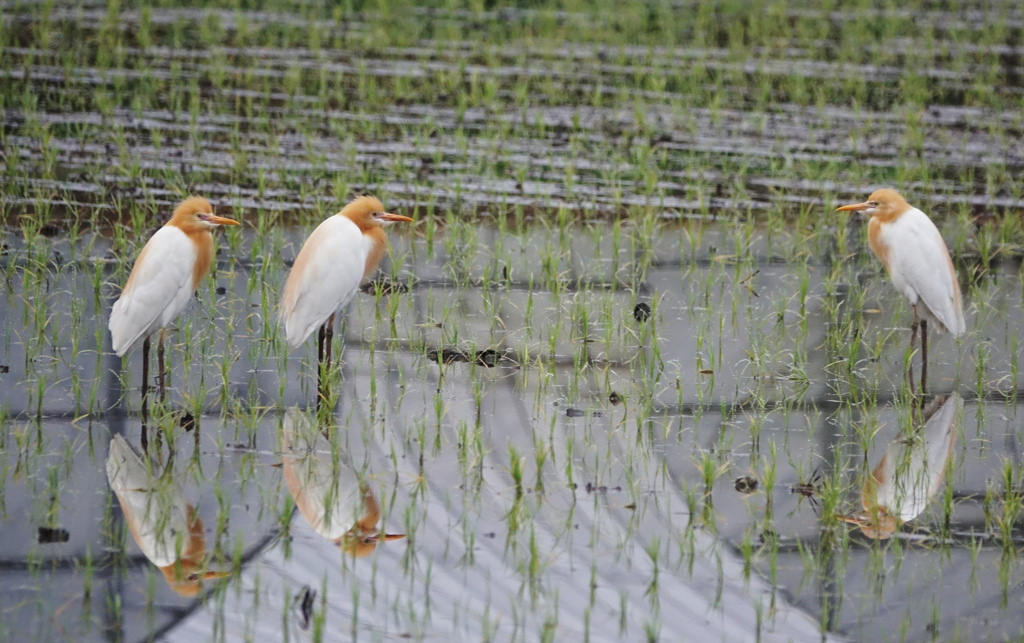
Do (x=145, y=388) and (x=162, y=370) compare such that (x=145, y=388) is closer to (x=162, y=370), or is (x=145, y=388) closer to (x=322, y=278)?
(x=162, y=370)

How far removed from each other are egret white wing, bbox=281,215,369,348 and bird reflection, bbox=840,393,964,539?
2.14 meters

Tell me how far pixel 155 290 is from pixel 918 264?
319cm

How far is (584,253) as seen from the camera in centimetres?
690

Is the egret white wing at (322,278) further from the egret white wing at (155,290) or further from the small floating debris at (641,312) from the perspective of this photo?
the small floating debris at (641,312)

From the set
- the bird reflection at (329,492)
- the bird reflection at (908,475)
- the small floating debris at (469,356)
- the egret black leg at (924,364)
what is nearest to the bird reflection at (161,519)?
the bird reflection at (329,492)

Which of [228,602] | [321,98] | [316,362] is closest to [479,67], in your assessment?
[321,98]

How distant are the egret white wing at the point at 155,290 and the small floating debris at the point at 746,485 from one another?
2208mm

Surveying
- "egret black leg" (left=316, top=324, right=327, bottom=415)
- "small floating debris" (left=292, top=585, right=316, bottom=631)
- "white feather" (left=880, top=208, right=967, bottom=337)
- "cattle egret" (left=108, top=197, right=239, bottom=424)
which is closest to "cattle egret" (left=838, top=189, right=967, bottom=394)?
"white feather" (left=880, top=208, right=967, bottom=337)

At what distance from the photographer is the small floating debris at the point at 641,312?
6.00 metres

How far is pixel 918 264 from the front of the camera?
545 cm

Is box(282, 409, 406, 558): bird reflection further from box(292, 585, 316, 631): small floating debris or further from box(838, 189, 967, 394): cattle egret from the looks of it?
→ box(838, 189, 967, 394): cattle egret

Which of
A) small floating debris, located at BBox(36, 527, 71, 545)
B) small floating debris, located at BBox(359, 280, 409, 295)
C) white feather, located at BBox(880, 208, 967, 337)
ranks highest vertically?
white feather, located at BBox(880, 208, 967, 337)

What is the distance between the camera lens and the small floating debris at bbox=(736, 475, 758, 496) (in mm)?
4414

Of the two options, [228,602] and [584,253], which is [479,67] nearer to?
[584,253]
